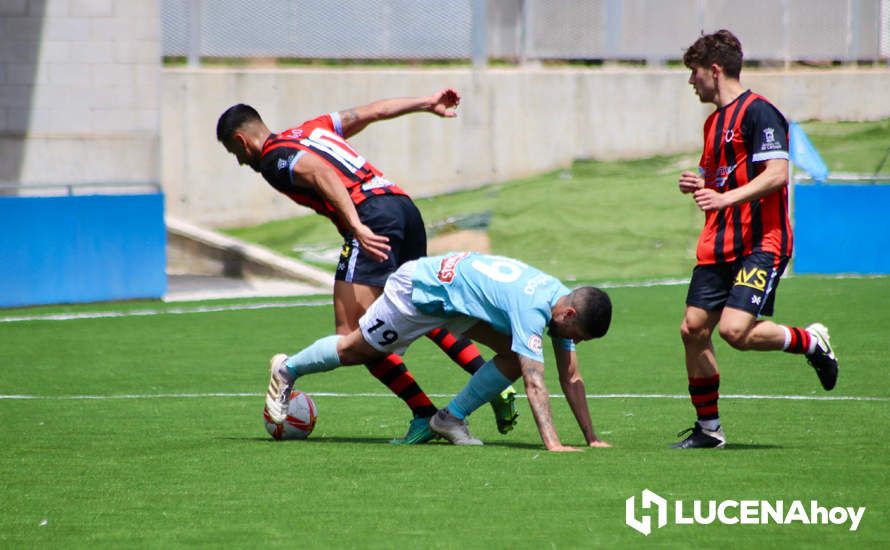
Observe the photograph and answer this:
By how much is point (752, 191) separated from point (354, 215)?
2.09 meters

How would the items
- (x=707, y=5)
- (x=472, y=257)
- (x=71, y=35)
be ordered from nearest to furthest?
1. (x=472, y=257)
2. (x=71, y=35)
3. (x=707, y=5)

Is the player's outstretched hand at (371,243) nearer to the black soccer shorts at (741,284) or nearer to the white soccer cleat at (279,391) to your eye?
the white soccer cleat at (279,391)

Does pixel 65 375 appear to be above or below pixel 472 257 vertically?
below

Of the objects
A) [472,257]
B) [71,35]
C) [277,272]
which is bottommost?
[277,272]

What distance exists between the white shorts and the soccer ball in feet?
2.20

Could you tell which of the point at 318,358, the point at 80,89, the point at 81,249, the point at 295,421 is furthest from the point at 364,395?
the point at 80,89

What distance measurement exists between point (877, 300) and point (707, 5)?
1267cm

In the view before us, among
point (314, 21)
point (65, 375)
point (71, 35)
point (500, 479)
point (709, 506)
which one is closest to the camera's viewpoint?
point (709, 506)

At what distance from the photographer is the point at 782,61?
2692cm

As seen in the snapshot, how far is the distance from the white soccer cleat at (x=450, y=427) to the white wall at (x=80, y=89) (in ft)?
37.9

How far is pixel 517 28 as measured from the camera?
25.4 metres

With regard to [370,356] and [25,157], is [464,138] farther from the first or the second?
[370,356]

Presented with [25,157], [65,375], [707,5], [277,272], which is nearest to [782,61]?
[707,5]

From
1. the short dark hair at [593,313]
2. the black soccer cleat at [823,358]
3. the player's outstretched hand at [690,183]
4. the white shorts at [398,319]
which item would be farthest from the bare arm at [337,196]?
the black soccer cleat at [823,358]
